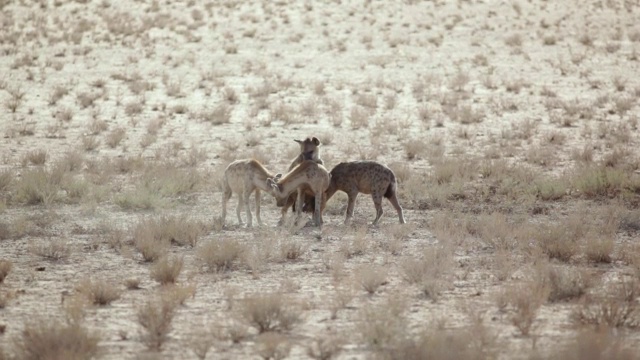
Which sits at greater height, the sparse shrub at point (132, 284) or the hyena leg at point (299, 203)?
the sparse shrub at point (132, 284)

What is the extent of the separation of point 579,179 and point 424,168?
3335 millimetres

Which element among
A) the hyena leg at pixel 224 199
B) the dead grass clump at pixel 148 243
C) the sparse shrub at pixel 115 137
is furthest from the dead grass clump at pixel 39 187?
the sparse shrub at pixel 115 137

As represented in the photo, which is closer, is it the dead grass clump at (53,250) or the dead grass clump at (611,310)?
the dead grass clump at (611,310)

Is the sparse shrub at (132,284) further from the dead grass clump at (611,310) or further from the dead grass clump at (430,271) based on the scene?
the dead grass clump at (611,310)

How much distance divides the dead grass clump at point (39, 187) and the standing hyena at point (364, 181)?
15.5ft

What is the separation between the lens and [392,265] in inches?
546

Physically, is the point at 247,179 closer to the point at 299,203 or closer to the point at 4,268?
the point at 299,203

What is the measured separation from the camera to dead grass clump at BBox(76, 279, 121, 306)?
38.3 feet

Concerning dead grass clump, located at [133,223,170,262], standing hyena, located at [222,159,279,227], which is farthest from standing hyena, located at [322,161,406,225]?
dead grass clump, located at [133,223,170,262]

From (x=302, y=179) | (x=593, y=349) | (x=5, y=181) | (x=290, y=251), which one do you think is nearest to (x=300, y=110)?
(x=5, y=181)

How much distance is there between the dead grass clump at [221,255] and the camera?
1354cm

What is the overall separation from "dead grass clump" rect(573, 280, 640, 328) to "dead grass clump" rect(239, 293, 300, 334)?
9.06ft

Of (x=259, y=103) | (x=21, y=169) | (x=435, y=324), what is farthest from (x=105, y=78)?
(x=435, y=324)

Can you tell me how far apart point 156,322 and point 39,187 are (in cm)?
853
